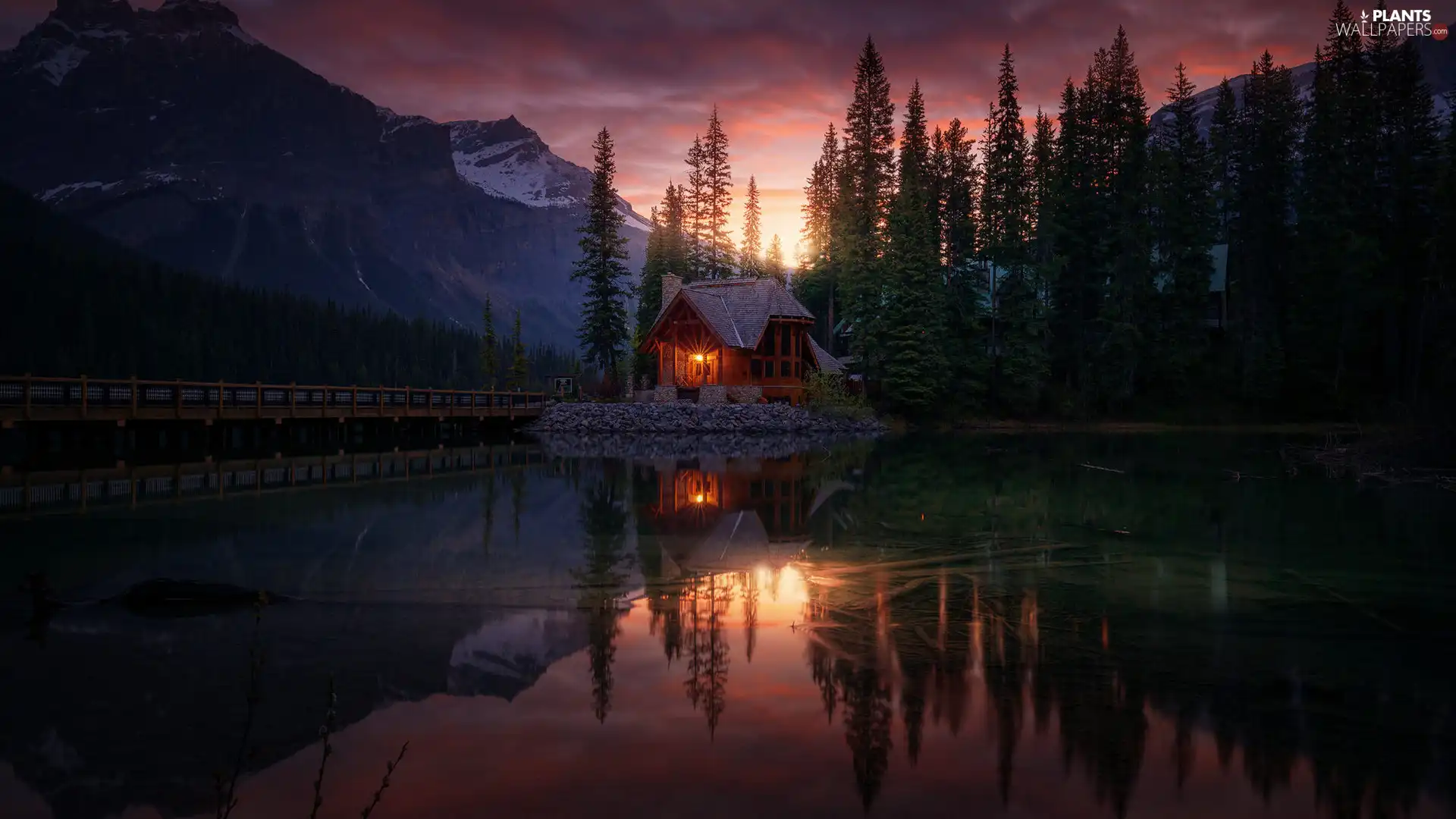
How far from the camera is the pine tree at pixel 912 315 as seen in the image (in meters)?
57.9

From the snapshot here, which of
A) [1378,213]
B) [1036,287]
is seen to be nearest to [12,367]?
[1036,287]

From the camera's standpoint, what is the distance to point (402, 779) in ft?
20.2

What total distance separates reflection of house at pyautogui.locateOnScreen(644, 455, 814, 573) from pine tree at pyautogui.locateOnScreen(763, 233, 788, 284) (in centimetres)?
5946

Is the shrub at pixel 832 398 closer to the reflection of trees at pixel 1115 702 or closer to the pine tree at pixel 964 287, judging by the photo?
the pine tree at pixel 964 287

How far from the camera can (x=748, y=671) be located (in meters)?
8.29

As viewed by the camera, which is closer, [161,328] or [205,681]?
[205,681]

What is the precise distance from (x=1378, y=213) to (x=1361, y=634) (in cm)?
5563

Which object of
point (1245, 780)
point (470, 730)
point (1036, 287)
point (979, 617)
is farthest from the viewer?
point (1036, 287)

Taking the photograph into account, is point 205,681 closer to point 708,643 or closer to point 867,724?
point 708,643

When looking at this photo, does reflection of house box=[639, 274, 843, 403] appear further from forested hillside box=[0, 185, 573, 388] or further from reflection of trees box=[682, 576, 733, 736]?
forested hillside box=[0, 185, 573, 388]

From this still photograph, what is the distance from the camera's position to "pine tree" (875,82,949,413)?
5788cm

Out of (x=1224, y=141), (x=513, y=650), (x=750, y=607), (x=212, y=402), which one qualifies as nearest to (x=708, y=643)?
(x=750, y=607)

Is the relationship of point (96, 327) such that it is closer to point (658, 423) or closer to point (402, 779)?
point (658, 423)

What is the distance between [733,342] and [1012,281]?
1864cm
